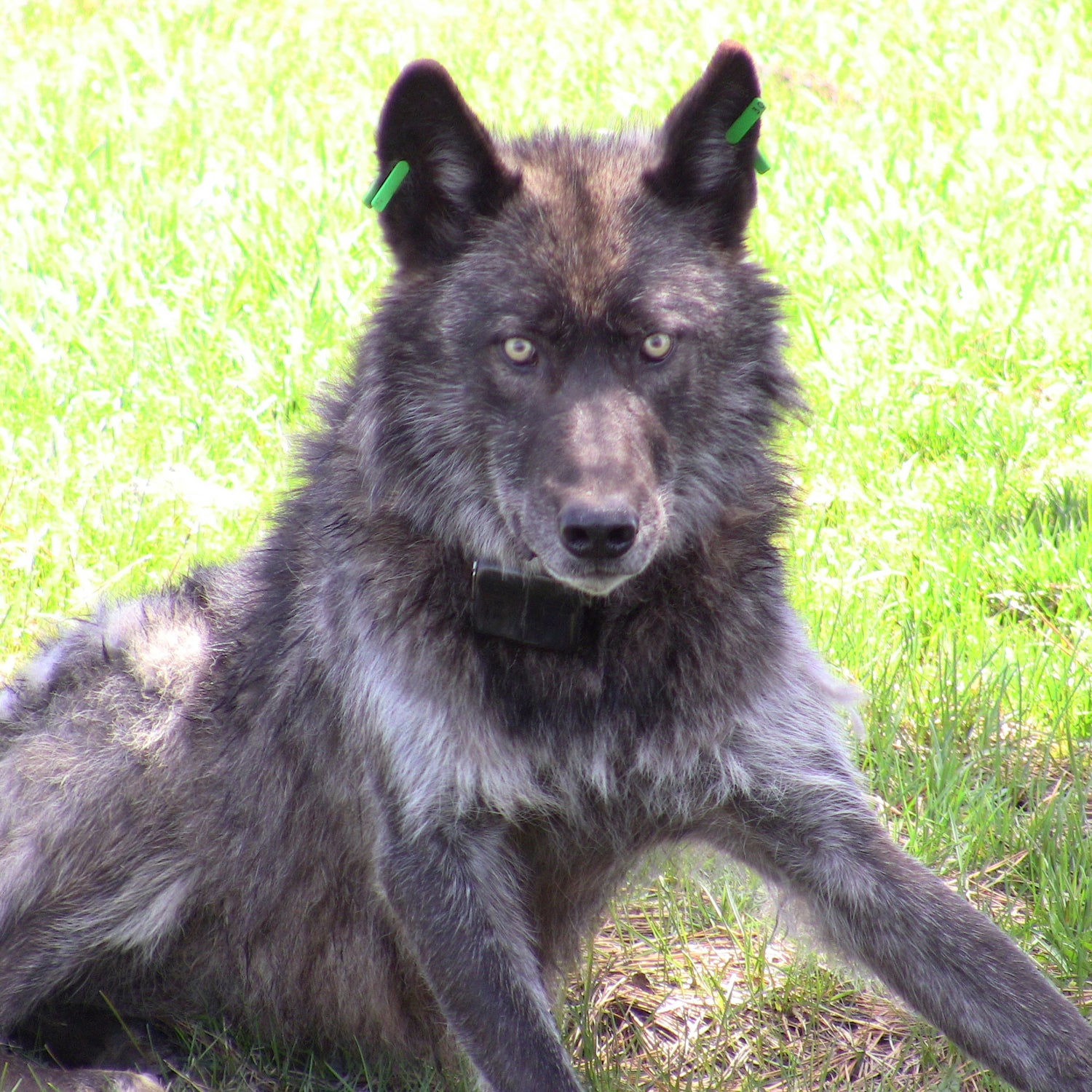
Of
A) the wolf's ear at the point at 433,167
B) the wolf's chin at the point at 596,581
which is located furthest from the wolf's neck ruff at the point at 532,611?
→ the wolf's ear at the point at 433,167

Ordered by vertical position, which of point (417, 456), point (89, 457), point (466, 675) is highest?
point (417, 456)

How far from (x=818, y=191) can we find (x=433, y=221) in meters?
3.87

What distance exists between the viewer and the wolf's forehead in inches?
105

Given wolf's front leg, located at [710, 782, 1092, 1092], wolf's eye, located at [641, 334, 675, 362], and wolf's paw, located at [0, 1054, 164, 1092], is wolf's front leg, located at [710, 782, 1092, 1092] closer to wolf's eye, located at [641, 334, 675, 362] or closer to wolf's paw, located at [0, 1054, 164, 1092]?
wolf's eye, located at [641, 334, 675, 362]

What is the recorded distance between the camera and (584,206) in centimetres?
279

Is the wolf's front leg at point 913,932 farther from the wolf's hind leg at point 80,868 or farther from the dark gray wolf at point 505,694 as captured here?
the wolf's hind leg at point 80,868

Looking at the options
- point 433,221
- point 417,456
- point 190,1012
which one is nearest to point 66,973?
point 190,1012

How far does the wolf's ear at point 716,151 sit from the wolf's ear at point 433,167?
34cm

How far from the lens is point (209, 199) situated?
6406 mm

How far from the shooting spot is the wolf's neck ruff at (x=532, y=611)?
2773 millimetres

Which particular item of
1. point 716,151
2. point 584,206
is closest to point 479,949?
point 584,206

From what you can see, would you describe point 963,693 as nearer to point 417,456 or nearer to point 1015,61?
point 417,456

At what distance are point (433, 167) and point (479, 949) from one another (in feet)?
5.13

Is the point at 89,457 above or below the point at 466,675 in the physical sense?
below
